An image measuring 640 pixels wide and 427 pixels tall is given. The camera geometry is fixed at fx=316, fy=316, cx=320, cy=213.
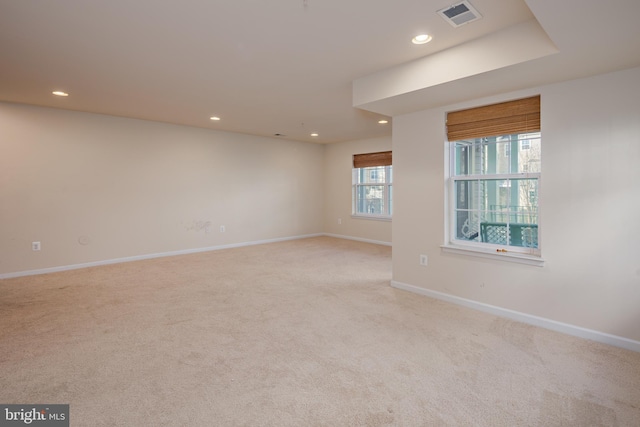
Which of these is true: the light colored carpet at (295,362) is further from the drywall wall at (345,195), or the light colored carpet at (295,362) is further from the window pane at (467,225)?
the drywall wall at (345,195)

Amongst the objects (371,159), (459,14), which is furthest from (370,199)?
(459,14)

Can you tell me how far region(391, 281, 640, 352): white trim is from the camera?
2.46 meters

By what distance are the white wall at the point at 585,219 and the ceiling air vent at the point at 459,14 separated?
108cm

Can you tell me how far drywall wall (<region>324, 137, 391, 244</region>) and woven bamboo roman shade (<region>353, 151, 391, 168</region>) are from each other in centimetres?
9

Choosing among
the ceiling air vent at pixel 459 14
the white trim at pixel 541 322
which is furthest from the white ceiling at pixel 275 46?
the white trim at pixel 541 322

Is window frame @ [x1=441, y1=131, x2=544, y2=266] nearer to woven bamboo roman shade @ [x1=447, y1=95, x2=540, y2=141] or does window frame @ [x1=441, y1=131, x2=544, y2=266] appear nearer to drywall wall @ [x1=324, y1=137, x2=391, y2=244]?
woven bamboo roman shade @ [x1=447, y1=95, x2=540, y2=141]

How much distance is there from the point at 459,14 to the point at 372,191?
525cm

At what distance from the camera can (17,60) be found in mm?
2908

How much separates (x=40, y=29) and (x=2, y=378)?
2451 millimetres

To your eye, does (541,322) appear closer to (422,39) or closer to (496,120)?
(496,120)

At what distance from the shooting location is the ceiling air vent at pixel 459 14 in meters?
2.05

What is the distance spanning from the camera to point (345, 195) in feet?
25.4

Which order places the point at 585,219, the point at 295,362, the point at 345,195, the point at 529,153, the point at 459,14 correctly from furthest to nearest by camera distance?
the point at 345,195, the point at 529,153, the point at 585,219, the point at 295,362, the point at 459,14

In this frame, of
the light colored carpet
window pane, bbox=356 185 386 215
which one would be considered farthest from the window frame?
window pane, bbox=356 185 386 215
